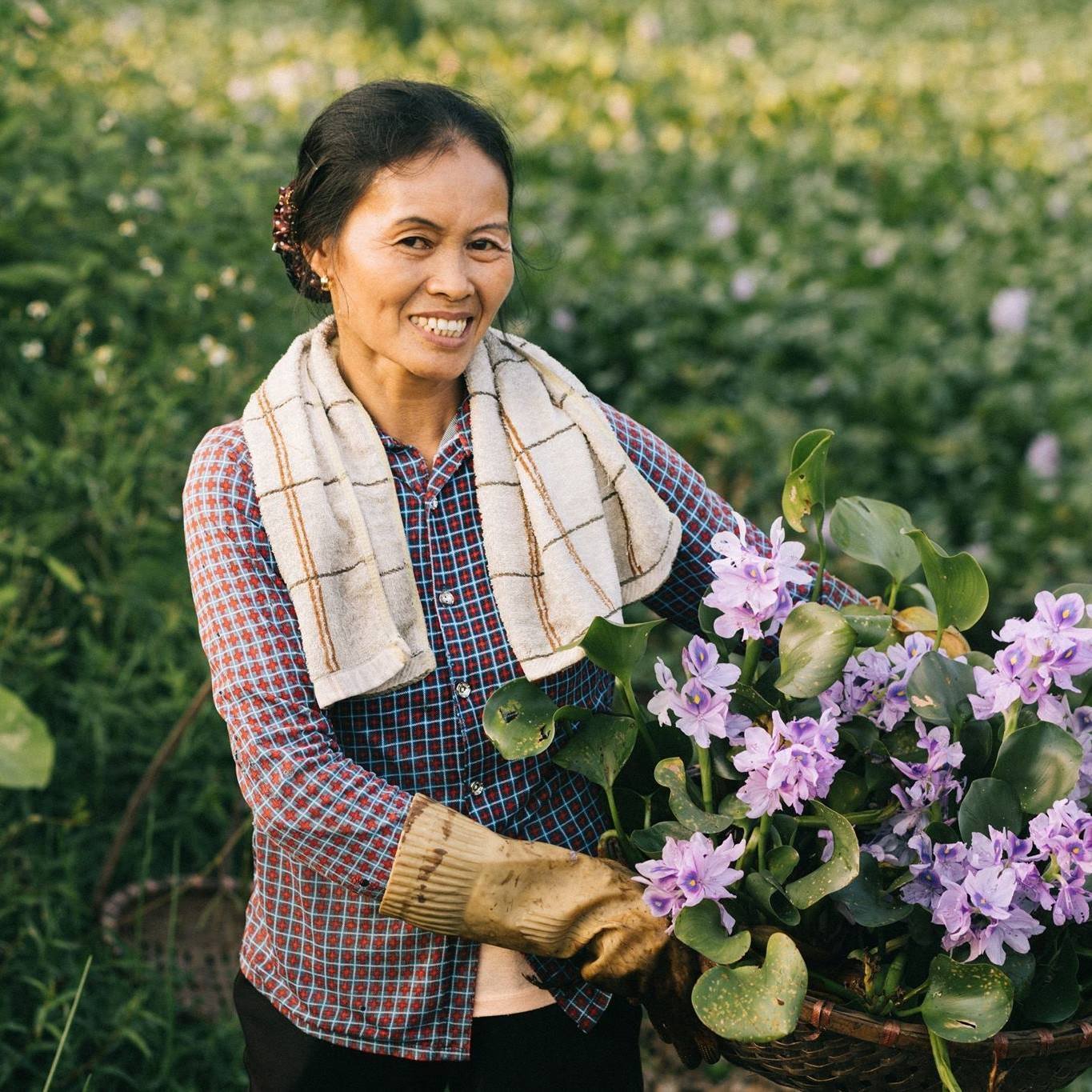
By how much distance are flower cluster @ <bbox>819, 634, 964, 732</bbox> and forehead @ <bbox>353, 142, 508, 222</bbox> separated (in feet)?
1.98

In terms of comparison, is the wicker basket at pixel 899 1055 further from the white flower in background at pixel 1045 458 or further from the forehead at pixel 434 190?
the white flower in background at pixel 1045 458

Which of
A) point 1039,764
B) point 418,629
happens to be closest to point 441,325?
point 418,629

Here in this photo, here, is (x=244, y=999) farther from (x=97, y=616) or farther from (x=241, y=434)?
(x=97, y=616)

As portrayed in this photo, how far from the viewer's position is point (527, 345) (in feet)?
5.77

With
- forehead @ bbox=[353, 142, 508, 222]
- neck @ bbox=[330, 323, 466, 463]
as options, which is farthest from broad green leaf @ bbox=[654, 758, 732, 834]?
forehead @ bbox=[353, 142, 508, 222]

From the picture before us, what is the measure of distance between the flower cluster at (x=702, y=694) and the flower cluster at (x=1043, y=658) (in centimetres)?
26

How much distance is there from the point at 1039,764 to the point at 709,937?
0.36 meters

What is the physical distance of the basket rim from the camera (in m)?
1.37

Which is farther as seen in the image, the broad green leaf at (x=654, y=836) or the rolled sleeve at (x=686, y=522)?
the rolled sleeve at (x=686, y=522)

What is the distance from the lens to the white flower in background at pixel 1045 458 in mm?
4039

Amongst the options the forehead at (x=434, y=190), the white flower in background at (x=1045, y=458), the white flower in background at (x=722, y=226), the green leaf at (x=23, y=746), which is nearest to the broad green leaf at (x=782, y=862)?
the forehead at (x=434, y=190)

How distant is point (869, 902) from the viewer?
1.44 metres

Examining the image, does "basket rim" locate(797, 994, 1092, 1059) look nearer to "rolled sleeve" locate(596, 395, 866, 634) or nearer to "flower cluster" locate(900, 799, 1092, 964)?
"flower cluster" locate(900, 799, 1092, 964)

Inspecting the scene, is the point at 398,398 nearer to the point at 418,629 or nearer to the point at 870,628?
the point at 418,629
